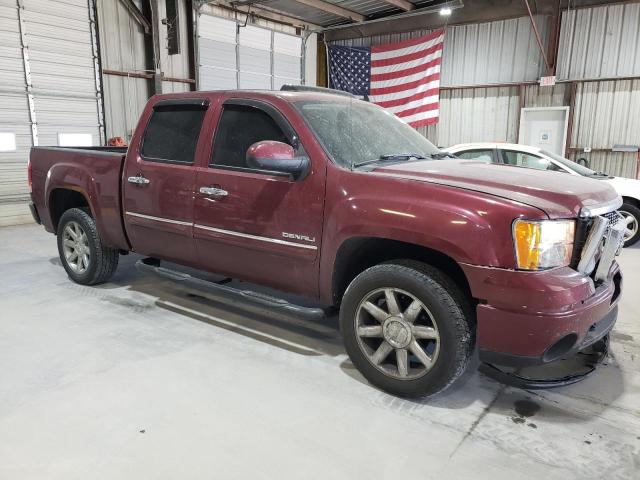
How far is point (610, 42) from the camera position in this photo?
1103 cm

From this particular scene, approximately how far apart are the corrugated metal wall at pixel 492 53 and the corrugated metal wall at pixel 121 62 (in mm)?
7386

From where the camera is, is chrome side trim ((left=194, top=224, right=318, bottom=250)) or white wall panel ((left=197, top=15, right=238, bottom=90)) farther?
white wall panel ((left=197, top=15, right=238, bottom=90))

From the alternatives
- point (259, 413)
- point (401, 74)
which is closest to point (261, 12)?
point (401, 74)

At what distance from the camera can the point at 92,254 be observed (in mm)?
4496

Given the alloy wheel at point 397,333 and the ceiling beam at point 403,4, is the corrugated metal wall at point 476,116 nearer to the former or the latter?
the ceiling beam at point 403,4

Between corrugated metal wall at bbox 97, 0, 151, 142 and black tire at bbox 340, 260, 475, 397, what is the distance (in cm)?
960

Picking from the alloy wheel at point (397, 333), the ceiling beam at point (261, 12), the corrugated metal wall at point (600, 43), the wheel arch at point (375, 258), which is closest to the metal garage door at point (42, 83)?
the ceiling beam at point (261, 12)

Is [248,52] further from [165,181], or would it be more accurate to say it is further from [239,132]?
[239,132]

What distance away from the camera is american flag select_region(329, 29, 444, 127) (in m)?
13.4

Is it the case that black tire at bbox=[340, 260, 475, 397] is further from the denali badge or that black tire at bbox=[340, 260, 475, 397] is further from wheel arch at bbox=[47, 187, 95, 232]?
wheel arch at bbox=[47, 187, 95, 232]

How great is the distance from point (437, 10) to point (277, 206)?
11.1 m

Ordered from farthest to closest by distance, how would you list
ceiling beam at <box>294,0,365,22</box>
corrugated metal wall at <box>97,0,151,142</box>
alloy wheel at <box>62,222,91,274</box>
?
ceiling beam at <box>294,0,365,22</box>
corrugated metal wall at <box>97,0,151,142</box>
alloy wheel at <box>62,222,91,274</box>

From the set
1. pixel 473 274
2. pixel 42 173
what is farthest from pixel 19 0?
pixel 473 274

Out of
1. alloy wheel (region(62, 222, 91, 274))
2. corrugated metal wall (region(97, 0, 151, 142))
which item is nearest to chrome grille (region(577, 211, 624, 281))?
alloy wheel (region(62, 222, 91, 274))
